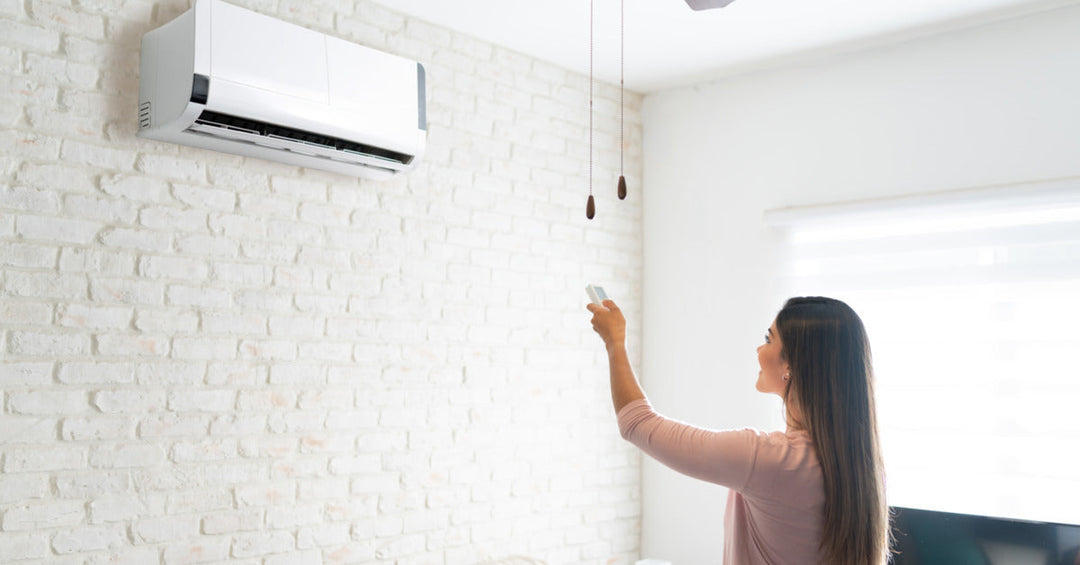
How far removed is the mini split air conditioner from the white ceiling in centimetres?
39

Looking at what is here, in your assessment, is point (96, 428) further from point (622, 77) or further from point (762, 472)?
point (622, 77)

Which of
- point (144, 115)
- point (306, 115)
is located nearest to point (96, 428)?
point (144, 115)

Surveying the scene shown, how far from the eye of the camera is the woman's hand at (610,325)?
5.48 feet

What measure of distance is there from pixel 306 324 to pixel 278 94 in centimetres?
67

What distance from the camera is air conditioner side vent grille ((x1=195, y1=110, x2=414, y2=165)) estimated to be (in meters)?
2.20

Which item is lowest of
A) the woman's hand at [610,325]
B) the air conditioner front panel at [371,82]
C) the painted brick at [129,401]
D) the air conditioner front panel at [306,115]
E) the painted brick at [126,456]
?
the painted brick at [126,456]

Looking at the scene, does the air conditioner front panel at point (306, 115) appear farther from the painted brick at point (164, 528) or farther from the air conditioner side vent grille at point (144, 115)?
the painted brick at point (164, 528)

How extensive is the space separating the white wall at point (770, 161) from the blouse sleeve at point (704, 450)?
5.76 ft

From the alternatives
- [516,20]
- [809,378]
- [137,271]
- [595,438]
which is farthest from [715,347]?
[137,271]

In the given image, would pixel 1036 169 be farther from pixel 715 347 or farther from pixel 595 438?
pixel 595 438

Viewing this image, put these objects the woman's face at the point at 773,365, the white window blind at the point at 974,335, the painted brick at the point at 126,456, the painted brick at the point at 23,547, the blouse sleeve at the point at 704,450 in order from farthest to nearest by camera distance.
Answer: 1. the white window blind at the point at 974,335
2. the painted brick at the point at 126,456
3. the painted brick at the point at 23,547
4. the woman's face at the point at 773,365
5. the blouse sleeve at the point at 704,450

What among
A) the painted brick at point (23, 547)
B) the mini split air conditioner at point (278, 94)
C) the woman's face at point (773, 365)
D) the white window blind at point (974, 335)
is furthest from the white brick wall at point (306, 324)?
the woman's face at point (773, 365)

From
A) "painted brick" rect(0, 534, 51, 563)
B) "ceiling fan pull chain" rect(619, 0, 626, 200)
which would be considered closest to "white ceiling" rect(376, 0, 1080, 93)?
"ceiling fan pull chain" rect(619, 0, 626, 200)

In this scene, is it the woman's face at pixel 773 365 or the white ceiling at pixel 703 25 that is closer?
the woman's face at pixel 773 365
